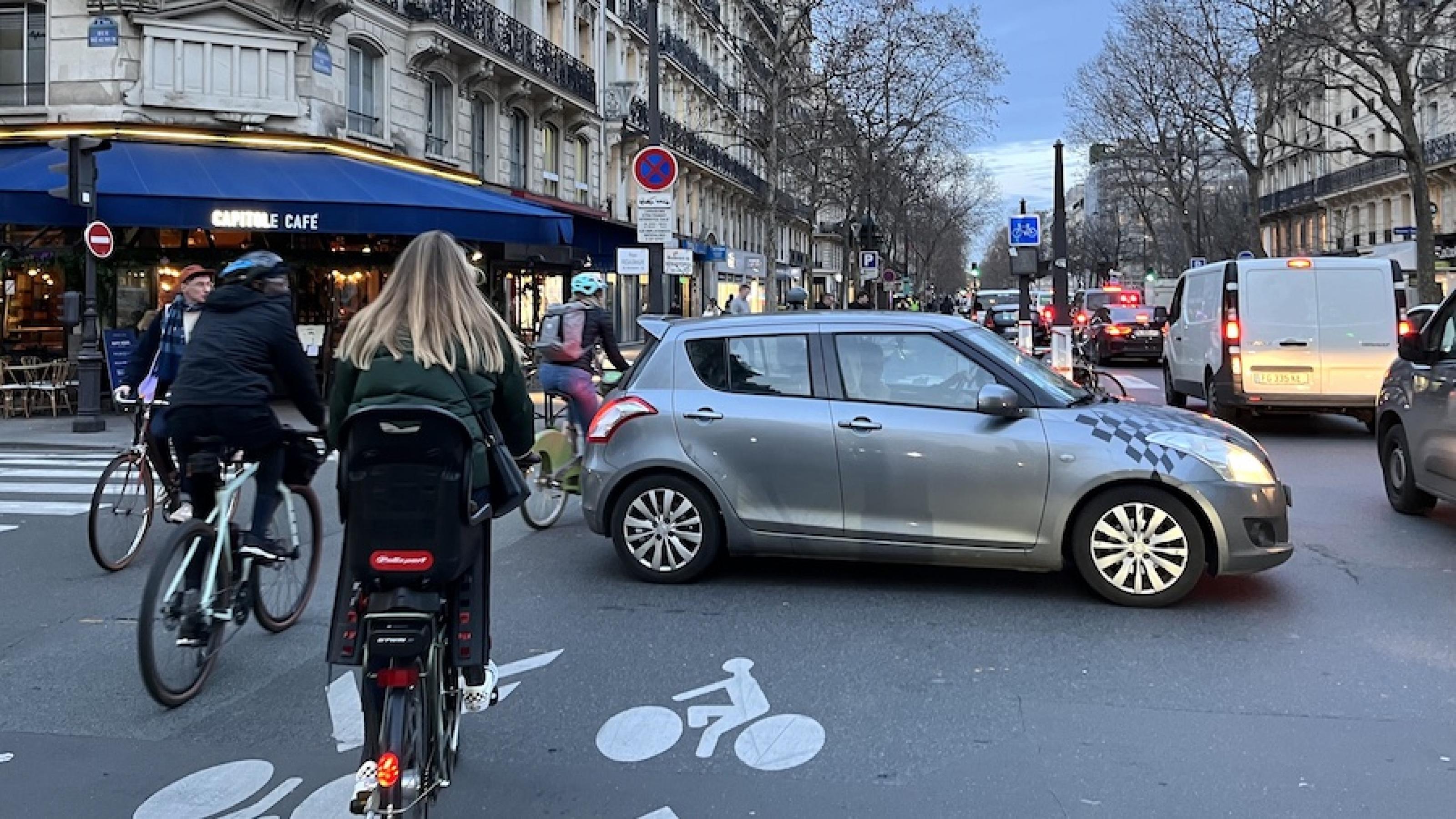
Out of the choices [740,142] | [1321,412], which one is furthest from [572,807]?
[740,142]

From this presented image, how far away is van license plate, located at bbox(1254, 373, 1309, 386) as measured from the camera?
1297 centimetres

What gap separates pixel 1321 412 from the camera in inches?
528

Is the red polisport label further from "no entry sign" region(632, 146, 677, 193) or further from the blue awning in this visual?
the blue awning

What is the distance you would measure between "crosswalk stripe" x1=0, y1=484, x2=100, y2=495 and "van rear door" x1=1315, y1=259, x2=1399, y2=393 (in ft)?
41.7

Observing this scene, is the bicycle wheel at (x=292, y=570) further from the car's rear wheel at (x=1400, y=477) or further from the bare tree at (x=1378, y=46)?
the bare tree at (x=1378, y=46)

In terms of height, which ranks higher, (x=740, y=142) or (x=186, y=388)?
(x=740, y=142)

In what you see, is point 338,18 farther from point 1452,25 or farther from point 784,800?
point 1452,25

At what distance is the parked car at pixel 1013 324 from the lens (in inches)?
1220

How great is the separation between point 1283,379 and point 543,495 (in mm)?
9030

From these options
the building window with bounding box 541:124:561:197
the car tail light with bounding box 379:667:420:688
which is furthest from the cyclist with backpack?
the building window with bounding box 541:124:561:197

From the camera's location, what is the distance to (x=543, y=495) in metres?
8.41

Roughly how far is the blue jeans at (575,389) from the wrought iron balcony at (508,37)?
14.4m

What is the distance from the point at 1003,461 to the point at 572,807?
125 inches

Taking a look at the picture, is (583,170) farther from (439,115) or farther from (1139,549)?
(1139,549)
